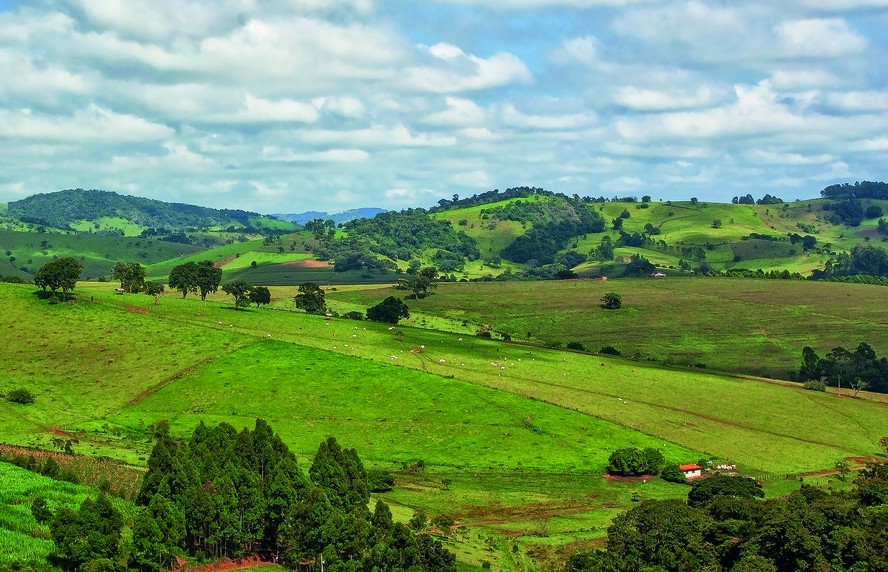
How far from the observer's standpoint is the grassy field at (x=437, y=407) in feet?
408

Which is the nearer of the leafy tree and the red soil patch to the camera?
the red soil patch

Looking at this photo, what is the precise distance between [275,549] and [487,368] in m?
89.8

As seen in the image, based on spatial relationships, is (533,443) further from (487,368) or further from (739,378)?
(739,378)

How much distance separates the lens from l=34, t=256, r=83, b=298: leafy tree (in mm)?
185375

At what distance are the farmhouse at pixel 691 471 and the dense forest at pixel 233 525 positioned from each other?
56019 millimetres

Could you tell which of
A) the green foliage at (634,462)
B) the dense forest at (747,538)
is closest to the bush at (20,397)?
the green foliage at (634,462)

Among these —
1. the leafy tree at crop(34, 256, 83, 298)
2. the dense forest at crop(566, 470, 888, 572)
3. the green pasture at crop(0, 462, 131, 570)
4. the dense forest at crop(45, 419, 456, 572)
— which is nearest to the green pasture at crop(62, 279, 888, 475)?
the leafy tree at crop(34, 256, 83, 298)

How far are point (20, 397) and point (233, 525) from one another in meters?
70.1

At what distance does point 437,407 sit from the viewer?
15312 centimetres

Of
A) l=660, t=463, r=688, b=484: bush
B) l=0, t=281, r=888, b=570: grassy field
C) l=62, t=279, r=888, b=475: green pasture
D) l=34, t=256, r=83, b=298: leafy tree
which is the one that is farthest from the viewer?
l=34, t=256, r=83, b=298: leafy tree

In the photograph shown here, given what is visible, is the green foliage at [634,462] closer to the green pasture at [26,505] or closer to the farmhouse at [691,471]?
the farmhouse at [691,471]

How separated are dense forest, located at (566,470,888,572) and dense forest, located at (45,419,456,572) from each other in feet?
62.3

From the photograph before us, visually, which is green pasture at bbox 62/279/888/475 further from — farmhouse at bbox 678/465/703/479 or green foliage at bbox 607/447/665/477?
green foliage at bbox 607/447/665/477

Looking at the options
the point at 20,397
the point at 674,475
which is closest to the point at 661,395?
the point at 674,475
